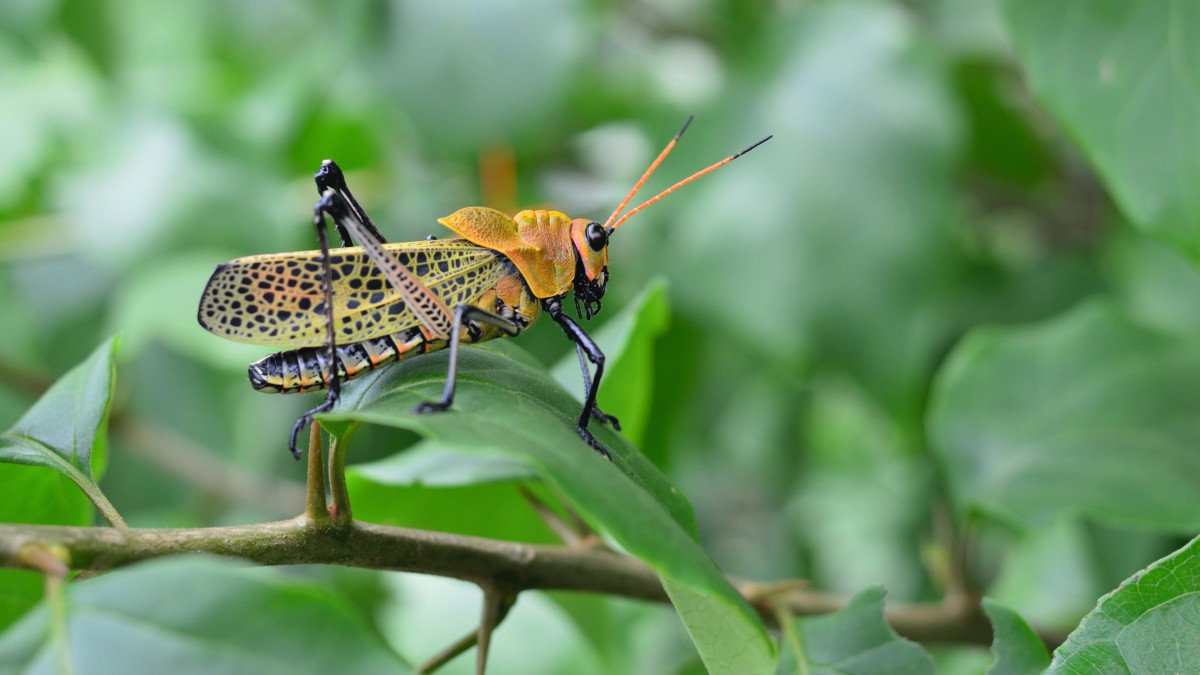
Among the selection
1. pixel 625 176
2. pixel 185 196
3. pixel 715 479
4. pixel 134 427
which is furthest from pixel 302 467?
pixel 715 479

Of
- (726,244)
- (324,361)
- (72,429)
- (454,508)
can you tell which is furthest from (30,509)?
(726,244)

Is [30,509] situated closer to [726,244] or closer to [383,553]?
[383,553]

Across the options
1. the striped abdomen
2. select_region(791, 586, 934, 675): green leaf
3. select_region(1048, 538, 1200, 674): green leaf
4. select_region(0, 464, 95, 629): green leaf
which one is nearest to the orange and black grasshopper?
the striped abdomen

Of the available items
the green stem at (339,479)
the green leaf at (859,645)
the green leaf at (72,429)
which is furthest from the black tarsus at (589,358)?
the green leaf at (72,429)

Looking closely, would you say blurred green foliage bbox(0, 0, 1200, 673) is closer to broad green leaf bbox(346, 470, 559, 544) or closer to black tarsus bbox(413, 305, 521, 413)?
broad green leaf bbox(346, 470, 559, 544)

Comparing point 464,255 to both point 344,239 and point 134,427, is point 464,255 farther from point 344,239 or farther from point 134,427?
point 134,427

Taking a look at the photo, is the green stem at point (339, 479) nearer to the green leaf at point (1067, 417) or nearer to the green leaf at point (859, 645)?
the green leaf at point (859, 645)
